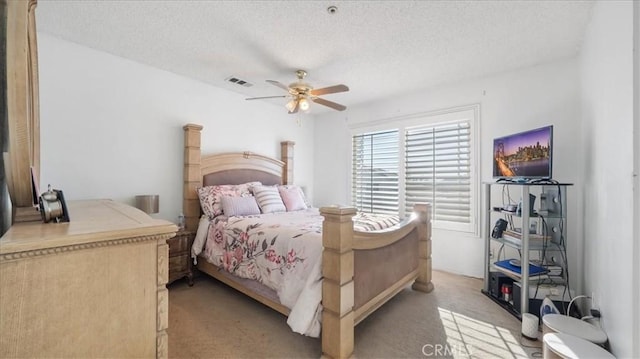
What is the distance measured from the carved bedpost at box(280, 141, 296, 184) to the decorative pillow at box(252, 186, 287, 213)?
34.4 inches

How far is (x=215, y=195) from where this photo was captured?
317cm

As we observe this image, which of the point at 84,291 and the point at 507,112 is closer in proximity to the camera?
the point at 84,291

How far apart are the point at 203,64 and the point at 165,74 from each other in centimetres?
59

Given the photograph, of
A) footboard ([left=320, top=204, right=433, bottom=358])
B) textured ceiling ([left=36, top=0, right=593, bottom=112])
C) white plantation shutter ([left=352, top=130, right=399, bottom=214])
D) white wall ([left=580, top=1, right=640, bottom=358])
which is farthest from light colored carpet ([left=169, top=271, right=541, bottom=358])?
textured ceiling ([left=36, top=0, right=593, bottom=112])

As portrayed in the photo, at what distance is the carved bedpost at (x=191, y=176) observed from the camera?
3.25 meters

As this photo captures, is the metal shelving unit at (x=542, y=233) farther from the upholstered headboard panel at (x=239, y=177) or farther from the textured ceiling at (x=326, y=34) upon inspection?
the upholstered headboard panel at (x=239, y=177)

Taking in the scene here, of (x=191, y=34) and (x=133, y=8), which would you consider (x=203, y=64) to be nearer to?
(x=191, y=34)

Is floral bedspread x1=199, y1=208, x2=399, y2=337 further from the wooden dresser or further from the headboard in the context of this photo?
the wooden dresser

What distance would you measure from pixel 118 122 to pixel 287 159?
231cm

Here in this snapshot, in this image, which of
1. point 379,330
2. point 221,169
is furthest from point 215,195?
point 379,330

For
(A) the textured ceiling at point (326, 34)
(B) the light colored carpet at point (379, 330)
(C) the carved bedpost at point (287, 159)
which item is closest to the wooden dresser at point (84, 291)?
(B) the light colored carpet at point (379, 330)

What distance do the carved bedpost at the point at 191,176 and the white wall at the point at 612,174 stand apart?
3.63m

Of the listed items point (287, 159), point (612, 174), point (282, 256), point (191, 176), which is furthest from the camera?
point (287, 159)

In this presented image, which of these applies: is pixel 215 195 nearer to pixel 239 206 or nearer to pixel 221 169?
pixel 239 206
